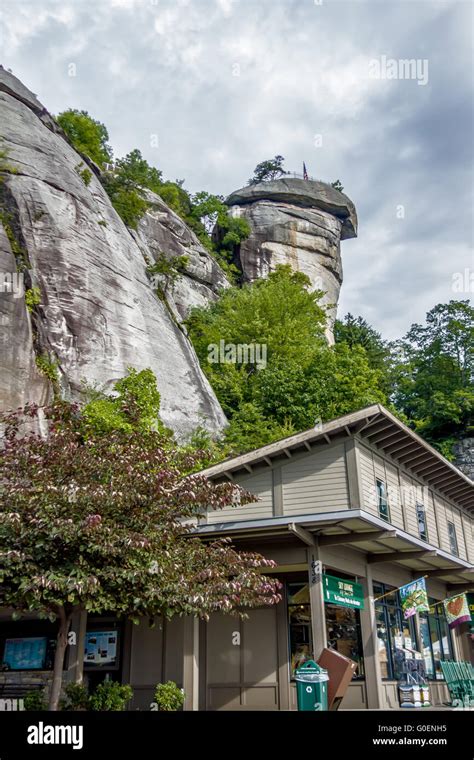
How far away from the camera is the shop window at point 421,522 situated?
19.4 metres

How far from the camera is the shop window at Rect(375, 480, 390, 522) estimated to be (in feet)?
54.5

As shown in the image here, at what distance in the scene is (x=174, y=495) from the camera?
40.2 feet

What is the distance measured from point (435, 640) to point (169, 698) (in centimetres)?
1057

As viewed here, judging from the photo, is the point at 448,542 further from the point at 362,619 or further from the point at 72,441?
the point at 72,441

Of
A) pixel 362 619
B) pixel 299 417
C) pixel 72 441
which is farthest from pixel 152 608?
pixel 299 417

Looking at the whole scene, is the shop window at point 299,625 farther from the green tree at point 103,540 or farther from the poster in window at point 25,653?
the poster in window at point 25,653

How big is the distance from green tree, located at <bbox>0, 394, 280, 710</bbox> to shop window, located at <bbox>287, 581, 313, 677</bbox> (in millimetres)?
3055

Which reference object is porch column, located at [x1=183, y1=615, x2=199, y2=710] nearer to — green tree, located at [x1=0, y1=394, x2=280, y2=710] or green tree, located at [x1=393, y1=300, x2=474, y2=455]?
green tree, located at [x1=0, y1=394, x2=280, y2=710]

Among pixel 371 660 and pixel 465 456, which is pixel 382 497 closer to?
pixel 371 660

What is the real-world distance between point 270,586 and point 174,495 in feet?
8.02

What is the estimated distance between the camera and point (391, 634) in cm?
1680

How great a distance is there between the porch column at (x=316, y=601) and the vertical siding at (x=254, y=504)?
2.21m

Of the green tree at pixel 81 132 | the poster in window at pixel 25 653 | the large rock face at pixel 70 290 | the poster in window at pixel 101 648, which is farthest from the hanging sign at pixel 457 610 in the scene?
the green tree at pixel 81 132

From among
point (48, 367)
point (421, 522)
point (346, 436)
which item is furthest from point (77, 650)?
point (48, 367)
